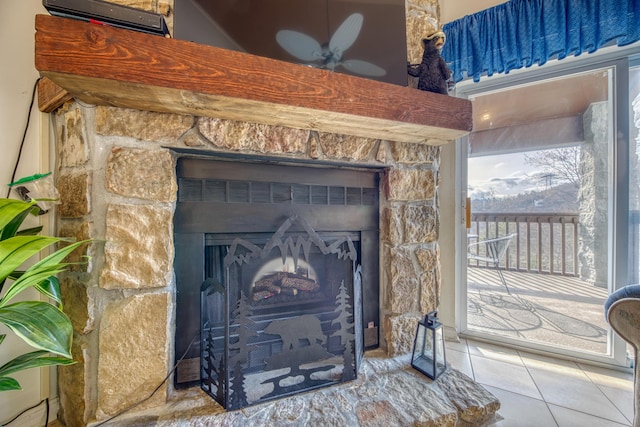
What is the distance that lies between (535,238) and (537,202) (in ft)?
0.90

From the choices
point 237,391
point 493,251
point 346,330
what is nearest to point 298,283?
point 346,330

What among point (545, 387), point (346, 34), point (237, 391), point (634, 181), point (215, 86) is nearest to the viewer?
point (215, 86)

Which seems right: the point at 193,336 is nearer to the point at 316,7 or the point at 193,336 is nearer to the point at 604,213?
the point at 316,7

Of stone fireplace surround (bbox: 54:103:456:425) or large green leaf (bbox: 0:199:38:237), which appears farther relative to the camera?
stone fireplace surround (bbox: 54:103:456:425)

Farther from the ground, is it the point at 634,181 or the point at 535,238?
the point at 634,181

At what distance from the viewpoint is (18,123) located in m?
1.08

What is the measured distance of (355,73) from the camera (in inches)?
50.8

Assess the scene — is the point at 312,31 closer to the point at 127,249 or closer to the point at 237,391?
the point at 127,249

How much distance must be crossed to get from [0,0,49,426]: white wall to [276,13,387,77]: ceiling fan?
99 cm

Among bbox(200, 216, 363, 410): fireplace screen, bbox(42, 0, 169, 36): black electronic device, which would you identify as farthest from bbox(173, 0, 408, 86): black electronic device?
bbox(200, 216, 363, 410): fireplace screen

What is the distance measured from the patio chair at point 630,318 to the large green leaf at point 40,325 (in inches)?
63.8

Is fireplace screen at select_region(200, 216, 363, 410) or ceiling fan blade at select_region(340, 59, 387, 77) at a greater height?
ceiling fan blade at select_region(340, 59, 387, 77)

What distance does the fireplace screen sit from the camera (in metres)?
1.07

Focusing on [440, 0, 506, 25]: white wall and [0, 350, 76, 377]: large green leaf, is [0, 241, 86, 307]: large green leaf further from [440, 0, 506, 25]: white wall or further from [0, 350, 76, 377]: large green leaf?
[440, 0, 506, 25]: white wall
